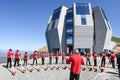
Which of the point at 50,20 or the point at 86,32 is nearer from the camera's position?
the point at 86,32

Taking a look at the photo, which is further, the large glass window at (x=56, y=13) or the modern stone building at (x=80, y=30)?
the large glass window at (x=56, y=13)

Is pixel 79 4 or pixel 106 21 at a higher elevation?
pixel 79 4

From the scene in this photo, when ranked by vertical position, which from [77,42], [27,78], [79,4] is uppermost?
[79,4]

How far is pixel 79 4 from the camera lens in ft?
220

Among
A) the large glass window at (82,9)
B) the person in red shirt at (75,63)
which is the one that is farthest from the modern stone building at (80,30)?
the person in red shirt at (75,63)

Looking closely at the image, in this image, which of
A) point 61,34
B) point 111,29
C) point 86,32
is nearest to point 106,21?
point 111,29

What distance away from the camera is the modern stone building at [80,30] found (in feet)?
210

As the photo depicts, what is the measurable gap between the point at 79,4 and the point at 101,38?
466 inches

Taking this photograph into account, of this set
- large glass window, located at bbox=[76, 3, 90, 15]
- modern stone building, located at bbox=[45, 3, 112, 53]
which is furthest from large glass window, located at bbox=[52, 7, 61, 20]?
large glass window, located at bbox=[76, 3, 90, 15]

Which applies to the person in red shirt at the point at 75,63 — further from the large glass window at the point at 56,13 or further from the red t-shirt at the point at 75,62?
the large glass window at the point at 56,13

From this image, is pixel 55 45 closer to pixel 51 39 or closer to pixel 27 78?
pixel 51 39

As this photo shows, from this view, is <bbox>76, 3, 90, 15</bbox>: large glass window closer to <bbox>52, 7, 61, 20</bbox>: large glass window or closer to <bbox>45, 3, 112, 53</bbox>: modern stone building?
<bbox>45, 3, 112, 53</bbox>: modern stone building

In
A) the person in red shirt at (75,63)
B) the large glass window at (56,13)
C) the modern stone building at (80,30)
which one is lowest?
the person in red shirt at (75,63)

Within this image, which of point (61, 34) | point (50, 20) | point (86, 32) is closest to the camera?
point (86, 32)
